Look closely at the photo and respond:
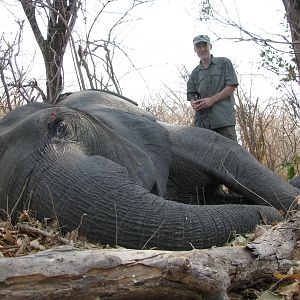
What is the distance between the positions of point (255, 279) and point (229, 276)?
17 cm

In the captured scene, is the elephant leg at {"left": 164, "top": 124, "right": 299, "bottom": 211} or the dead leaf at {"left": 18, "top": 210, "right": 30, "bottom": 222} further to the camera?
the elephant leg at {"left": 164, "top": 124, "right": 299, "bottom": 211}

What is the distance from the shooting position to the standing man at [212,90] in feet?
21.0

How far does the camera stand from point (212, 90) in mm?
6594

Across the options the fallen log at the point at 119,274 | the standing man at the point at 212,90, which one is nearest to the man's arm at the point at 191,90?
the standing man at the point at 212,90

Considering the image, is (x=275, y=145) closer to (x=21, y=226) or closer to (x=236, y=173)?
(x=236, y=173)

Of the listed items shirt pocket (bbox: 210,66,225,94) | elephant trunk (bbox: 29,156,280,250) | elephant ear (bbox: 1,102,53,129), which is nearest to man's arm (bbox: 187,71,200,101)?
shirt pocket (bbox: 210,66,225,94)

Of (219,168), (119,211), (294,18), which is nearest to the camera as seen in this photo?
(119,211)

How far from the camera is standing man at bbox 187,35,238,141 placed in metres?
6.39

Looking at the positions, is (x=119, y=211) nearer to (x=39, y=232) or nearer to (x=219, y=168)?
(x=39, y=232)

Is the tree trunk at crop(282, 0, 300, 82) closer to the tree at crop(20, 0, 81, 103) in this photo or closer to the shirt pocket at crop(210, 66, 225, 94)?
the shirt pocket at crop(210, 66, 225, 94)

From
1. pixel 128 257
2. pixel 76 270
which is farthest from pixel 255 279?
pixel 76 270

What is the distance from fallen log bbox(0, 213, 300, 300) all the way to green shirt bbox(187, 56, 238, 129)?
4.00 m

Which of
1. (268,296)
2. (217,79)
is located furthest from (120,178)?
(217,79)

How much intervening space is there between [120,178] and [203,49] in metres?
3.81
